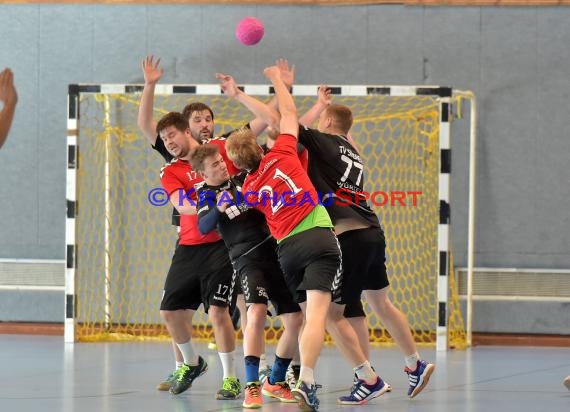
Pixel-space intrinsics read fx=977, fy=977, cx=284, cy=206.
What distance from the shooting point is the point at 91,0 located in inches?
448

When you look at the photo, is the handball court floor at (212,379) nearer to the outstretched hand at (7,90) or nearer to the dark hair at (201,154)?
the dark hair at (201,154)

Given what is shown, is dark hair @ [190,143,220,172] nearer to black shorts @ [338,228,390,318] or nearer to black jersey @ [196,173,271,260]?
black jersey @ [196,173,271,260]

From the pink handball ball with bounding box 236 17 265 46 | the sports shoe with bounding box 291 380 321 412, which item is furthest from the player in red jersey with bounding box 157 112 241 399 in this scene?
the pink handball ball with bounding box 236 17 265 46

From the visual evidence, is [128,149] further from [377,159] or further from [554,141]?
[554,141]

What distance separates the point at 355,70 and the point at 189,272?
501 centimetres

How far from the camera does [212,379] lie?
7.54 m

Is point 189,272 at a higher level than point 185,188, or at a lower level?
lower

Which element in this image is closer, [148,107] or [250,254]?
[250,254]

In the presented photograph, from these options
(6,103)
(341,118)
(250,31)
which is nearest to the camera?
(6,103)

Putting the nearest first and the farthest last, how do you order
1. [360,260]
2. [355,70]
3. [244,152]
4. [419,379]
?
[244,152]
[360,260]
[419,379]
[355,70]

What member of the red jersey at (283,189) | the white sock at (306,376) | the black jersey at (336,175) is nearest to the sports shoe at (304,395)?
the white sock at (306,376)

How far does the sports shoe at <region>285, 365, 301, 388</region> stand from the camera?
6.77 metres

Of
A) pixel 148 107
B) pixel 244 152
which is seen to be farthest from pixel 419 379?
pixel 148 107

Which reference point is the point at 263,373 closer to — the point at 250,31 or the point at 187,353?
the point at 187,353
